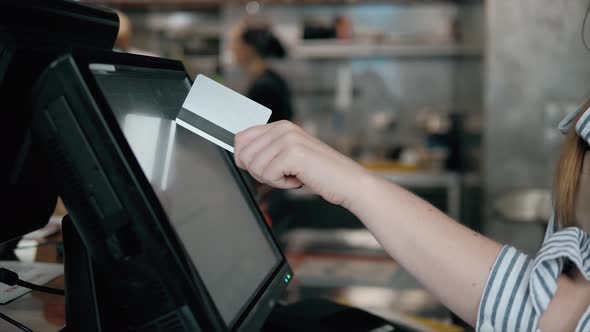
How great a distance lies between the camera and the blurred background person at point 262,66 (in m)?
3.45

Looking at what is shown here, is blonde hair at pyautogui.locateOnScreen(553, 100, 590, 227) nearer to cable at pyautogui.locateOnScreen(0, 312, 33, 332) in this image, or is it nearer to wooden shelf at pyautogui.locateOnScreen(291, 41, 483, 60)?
cable at pyautogui.locateOnScreen(0, 312, 33, 332)

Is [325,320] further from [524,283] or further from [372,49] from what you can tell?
[372,49]

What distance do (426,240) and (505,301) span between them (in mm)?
117

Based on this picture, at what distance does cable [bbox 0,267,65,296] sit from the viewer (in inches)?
34.2

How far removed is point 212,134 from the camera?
0.71m

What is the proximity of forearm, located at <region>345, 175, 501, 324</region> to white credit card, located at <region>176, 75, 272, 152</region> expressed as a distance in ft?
0.51

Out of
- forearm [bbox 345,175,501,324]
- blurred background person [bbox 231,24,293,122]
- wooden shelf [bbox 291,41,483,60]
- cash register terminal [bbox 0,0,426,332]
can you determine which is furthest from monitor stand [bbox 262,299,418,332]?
wooden shelf [bbox 291,41,483,60]

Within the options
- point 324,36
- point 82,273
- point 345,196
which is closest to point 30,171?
point 82,273

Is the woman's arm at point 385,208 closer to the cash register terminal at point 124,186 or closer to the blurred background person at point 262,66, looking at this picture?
the cash register terminal at point 124,186

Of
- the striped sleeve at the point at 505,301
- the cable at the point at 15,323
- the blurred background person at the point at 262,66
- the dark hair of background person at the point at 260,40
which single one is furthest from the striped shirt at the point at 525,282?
the dark hair of background person at the point at 260,40

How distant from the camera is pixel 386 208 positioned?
713mm

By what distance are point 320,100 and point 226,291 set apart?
454 cm

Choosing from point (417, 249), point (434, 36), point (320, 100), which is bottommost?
point (320, 100)

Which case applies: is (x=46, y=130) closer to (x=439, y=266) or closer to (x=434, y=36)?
(x=439, y=266)
